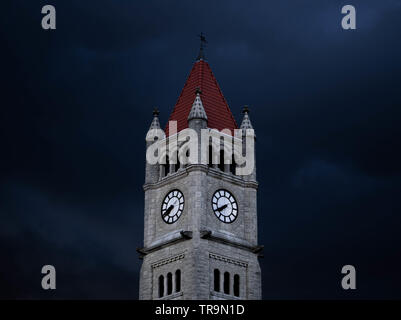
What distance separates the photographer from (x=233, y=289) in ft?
346

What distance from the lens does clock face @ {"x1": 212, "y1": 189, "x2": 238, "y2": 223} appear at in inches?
4240

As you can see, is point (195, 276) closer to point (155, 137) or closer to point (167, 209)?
point (167, 209)

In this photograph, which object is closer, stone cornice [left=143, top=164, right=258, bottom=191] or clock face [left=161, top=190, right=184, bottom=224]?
stone cornice [left=143, top=164, right=258, bottom=191]

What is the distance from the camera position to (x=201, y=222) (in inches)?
4136

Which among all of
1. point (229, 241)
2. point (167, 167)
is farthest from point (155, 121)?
point (229, 241)

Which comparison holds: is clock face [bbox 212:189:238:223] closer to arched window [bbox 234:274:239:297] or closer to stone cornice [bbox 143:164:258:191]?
stone cornice [bbox 143:164:258:191]

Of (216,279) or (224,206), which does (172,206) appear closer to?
(224,206)

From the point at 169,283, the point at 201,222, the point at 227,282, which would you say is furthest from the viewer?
the point at 169,283

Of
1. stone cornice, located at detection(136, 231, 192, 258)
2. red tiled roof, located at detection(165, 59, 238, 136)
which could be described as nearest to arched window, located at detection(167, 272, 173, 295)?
stone cornice, located at detection(136, 231, 192, 258)

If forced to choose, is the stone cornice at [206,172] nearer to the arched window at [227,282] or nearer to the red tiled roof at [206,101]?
the red tiled roof at [206,101]

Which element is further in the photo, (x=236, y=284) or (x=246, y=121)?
(x=246, y=121)

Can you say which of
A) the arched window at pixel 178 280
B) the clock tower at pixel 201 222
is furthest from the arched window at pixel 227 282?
the arched window at pixel 178 280

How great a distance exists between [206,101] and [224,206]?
1114cm

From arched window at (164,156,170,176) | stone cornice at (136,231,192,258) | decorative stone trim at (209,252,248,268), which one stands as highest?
arched window at (164,156,170,176)
